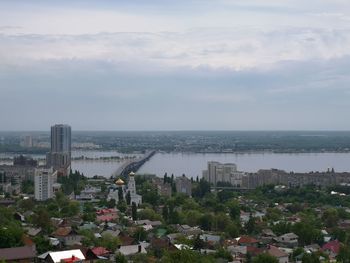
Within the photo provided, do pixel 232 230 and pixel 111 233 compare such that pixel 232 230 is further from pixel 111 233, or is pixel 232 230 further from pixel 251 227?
pixel 111 233

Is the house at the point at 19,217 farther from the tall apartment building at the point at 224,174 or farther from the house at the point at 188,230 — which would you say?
the tall apartment building at the point at 224,174

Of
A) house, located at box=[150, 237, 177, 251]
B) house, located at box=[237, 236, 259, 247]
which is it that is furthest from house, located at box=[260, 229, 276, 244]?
house, located at box=[150, 237, 177, 251]

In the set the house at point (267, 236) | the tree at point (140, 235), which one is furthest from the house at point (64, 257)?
the house at point (267, 236)

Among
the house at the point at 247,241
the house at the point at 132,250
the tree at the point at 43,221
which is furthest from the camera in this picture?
the tree at the point at 43,221

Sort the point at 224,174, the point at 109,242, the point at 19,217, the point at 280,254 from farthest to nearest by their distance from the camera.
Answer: the point at 224,174, the point at 19,217, the point at 109,242, the point at 280,254

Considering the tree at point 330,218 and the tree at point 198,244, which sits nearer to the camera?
the tree at point 198,244

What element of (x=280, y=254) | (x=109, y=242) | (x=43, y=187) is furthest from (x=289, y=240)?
(x=43, y=187)
